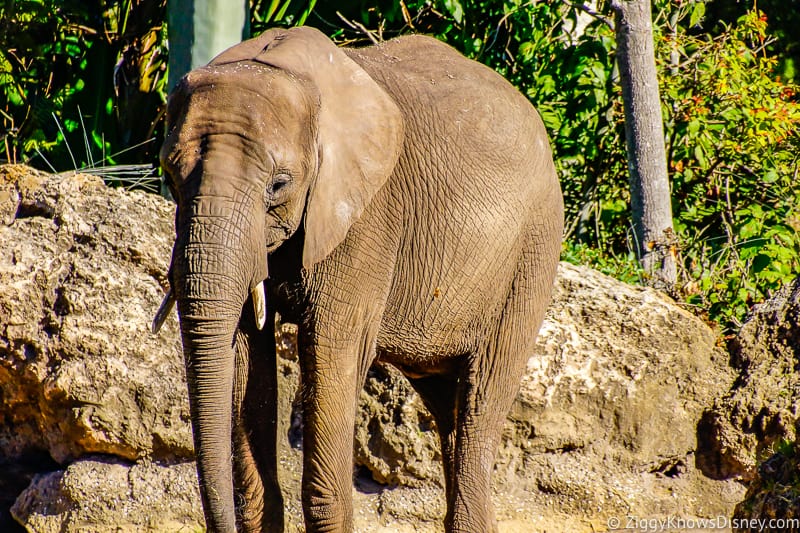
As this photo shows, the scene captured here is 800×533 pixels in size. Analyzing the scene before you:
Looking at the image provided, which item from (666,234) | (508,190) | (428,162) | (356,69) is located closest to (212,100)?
(356,69)

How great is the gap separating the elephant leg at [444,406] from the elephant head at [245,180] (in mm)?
1330

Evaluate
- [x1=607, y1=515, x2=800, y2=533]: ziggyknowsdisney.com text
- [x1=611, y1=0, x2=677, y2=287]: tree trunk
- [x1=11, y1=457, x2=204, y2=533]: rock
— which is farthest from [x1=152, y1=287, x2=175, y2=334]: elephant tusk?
[x1=611, y1=0, x2=677, y2=287]: tree trunk

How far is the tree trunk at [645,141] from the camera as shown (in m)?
6.77

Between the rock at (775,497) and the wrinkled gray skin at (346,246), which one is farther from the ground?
the wrinkled gray skin at (346,246)

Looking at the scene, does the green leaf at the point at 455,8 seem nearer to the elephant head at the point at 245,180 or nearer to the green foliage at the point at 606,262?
the green foliage at the point at 606,262

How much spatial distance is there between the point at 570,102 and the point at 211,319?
4455mm

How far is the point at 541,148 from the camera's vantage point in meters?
4.82

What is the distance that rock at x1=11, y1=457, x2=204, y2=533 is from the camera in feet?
17.3

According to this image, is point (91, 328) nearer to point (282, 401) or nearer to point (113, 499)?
point (113, 499)

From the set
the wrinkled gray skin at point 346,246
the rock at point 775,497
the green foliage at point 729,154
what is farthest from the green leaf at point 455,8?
the rock at point 775,497

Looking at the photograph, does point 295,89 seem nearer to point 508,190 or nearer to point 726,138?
point 508,190

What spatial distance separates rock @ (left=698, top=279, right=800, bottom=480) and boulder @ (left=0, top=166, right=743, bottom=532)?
0.26ft

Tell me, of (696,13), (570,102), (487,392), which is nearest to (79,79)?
(570,102)

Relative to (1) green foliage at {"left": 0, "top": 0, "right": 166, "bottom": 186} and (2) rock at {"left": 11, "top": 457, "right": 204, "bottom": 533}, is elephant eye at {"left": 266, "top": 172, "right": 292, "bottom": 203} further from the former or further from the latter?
(1) green foliage at {"left": 0, "top": 0, "right": 166, "bottom": 186}
